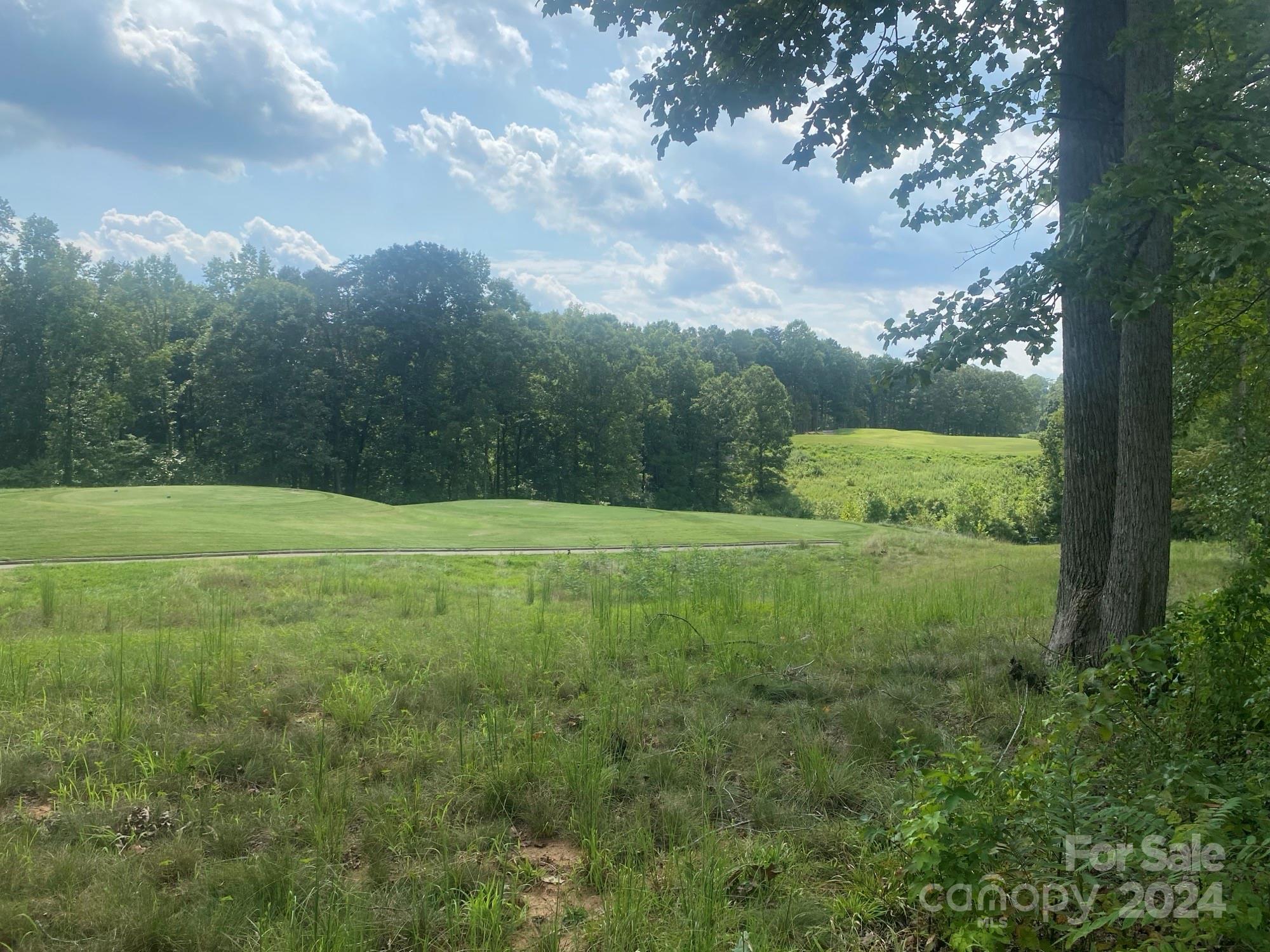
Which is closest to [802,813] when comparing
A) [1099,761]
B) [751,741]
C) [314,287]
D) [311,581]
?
[751,741]

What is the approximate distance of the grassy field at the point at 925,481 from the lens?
28.4 metres

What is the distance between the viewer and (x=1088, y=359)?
17.2 feet

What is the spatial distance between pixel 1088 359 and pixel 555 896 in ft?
16.4

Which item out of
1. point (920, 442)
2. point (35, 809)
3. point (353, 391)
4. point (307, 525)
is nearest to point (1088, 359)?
point (35, 809)

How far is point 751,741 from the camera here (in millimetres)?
4145

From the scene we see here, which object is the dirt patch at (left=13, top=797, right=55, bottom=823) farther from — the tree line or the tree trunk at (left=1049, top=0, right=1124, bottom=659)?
the tree line

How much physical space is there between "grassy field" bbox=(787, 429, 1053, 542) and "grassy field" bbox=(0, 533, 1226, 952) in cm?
2289

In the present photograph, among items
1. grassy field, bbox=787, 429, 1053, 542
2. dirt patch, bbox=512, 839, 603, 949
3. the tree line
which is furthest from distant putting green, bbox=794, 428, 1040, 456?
dirt patch, bbox=512, 839, 603, 949

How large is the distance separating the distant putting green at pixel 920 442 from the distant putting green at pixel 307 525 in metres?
46.3

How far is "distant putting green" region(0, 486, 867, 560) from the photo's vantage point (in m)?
13.7

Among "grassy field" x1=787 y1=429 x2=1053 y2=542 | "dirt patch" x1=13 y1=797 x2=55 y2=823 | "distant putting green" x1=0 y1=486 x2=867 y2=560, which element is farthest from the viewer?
"grassy field" x1=787 y1=429 x2=1053 y2=542

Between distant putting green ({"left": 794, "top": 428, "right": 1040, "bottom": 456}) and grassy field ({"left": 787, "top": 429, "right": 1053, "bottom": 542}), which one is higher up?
distant putting green ({"left": 794, "top": 428, "right": 1040, "bottom": 456})

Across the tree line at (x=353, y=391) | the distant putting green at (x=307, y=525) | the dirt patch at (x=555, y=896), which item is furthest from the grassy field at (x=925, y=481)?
the dirt patch at (x=555, y=896)

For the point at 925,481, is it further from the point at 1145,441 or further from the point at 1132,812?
the point at 1132,812
